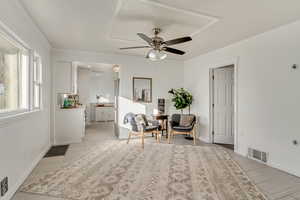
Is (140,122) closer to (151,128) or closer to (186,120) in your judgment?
(151,128)

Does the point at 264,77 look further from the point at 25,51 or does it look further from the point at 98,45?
the point at 25,51

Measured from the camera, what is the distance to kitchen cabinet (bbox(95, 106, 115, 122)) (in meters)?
7.77

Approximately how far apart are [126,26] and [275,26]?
262cm

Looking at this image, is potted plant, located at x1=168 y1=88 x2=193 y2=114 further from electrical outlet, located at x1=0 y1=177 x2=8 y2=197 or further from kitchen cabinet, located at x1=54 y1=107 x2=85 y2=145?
electrical outlet, located at x1=0 y1=177 x2=8 y2=197

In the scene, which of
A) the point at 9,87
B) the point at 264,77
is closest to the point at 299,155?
the point at 264,77

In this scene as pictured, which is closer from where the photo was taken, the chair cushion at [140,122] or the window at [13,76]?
the window at [13,76]

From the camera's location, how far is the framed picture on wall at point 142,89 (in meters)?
5.00

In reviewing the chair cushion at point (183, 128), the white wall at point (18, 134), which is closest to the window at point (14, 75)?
the white wall at point (18, 134)

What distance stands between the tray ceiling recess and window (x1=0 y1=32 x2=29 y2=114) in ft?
4.96

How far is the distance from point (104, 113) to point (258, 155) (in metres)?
6.45

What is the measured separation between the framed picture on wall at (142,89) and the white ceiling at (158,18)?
151 centimetres

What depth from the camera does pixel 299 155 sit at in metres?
2.52

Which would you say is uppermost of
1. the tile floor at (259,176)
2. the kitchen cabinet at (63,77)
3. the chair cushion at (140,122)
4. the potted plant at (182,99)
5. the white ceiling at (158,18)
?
the white ceiling at (158,18)

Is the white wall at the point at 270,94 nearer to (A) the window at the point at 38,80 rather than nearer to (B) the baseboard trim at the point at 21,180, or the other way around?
(B) the baseboard trim at the point at 21,180
